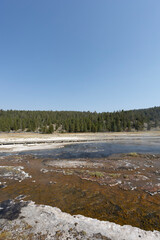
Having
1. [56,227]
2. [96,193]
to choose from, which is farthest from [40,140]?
[56,227]

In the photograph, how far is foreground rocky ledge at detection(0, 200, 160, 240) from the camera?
625cm

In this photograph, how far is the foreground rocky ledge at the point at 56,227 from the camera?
6246 mm

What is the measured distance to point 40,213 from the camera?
8.09 m

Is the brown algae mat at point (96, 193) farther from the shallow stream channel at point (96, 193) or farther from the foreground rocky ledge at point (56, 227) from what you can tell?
the foreground rocky ledge at point (56, 227)

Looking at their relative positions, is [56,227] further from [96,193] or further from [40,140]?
[40,140]

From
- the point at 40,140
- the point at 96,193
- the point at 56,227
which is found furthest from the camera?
the point at 40,140

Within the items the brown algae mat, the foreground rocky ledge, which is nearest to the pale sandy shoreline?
the brown algae mat

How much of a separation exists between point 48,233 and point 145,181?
11.0 m

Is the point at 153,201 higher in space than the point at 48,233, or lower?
lower

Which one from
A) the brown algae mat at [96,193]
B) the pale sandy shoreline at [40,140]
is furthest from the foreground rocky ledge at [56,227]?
the pale sandy shoreline at [40,140]

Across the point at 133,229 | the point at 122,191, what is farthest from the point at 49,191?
the point at 133,229

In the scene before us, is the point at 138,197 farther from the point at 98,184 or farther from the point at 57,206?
the point at 57,206

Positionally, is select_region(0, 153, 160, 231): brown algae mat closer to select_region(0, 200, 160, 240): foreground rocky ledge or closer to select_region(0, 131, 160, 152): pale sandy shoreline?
select_region(0, 200, 160, 240): foreground rocky ledge

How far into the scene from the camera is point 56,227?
6.91 metres
